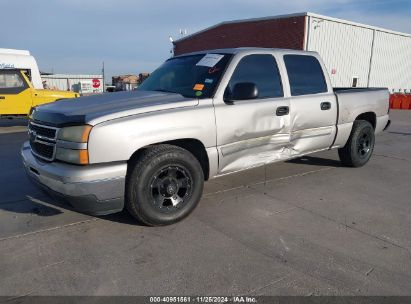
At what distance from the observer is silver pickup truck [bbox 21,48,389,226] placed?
124 inches

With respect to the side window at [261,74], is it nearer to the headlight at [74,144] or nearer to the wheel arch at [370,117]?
Result: the headlight at [74,144]

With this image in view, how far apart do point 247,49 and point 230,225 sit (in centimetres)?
214

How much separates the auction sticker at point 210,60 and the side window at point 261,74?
0.86 feet

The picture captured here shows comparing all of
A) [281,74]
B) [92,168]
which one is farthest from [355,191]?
[92,168]

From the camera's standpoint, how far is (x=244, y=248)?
321 cm

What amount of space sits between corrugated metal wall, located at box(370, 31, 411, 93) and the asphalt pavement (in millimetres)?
29918

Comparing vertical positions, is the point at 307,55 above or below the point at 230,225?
above

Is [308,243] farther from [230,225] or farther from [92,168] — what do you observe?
[92,168]

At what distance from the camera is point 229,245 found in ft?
10.7

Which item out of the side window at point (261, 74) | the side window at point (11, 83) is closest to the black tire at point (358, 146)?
the side window at point (261, 74)

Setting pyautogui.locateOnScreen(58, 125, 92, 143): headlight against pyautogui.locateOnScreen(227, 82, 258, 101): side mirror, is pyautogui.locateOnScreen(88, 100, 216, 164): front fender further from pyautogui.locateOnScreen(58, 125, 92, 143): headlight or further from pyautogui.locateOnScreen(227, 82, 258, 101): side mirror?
pyautogui.locateOnScreen(227, 82, 258, 101): side mirror

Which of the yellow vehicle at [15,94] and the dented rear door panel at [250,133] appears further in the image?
the yellow vehicle at [15,94]

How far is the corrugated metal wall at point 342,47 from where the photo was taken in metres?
25.2

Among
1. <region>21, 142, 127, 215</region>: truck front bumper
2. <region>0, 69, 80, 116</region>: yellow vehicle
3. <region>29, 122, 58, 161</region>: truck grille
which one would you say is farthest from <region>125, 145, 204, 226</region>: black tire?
<region>0, 69, 80, 116</region>: yellow vehicle
